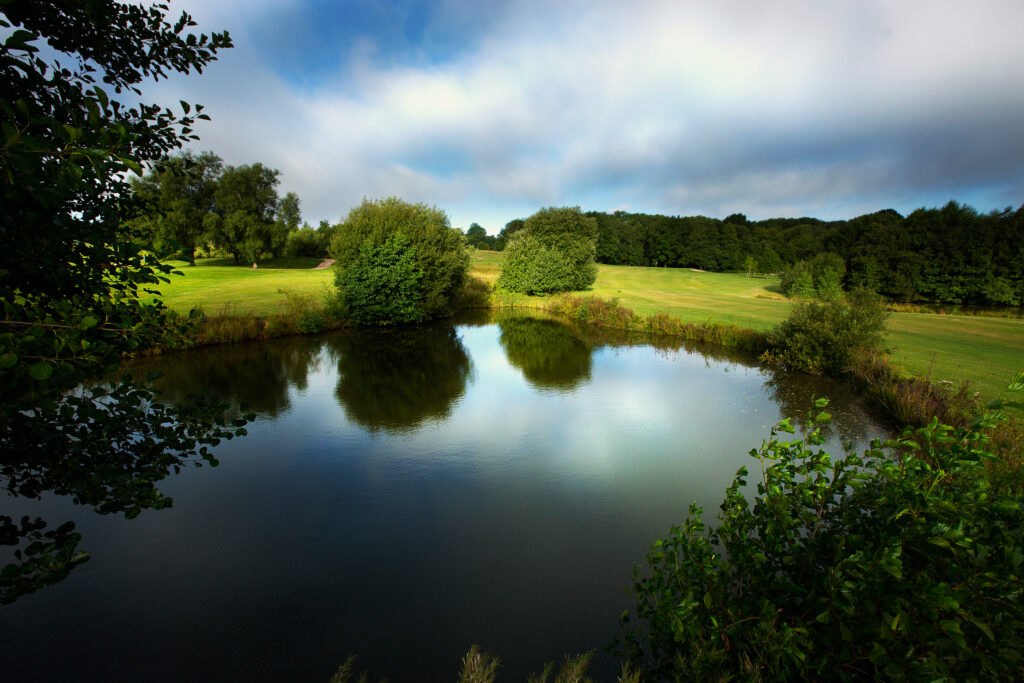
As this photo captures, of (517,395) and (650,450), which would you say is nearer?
(650,450)

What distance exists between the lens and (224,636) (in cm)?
502

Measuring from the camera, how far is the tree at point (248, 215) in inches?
1679

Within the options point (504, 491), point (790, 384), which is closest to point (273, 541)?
point (504, 491)

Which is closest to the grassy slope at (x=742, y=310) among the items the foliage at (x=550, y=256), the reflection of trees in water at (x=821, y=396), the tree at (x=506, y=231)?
the reflection of trees in water at (x=821, y=396)

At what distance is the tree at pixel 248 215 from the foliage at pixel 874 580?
48749mm

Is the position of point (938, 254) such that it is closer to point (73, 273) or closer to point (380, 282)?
point (380, 282)

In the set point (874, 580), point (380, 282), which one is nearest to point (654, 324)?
point (380, 282)

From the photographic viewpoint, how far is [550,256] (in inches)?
1495

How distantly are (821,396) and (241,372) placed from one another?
63.8 ft

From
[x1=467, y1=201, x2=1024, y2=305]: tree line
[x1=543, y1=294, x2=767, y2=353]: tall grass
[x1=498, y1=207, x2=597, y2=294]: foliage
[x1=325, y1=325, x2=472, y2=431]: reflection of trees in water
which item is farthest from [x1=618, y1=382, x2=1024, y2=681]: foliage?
[x1=498, y1=207, x2=597, y2=294]: foliage

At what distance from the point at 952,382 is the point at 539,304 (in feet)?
87.7

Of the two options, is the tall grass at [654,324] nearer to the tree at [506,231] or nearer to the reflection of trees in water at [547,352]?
the reflection of trees in water at [547,352]

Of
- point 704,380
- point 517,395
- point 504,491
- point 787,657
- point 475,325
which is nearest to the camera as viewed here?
point 787,657

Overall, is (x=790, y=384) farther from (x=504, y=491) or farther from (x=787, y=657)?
(x=787, y=657)
